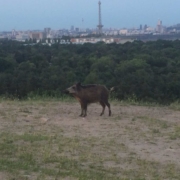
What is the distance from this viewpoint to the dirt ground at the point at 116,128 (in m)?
7.06

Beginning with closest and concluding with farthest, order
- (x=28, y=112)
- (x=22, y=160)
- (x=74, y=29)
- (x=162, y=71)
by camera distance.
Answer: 1. (x=22, y=160)
2. (x=28, y=112)
3. (x=162, y=71)
4. (x=74, y=29)

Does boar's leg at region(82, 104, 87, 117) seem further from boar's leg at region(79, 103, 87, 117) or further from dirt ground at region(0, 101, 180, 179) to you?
dirt ground at region(0, 101, 180, 179)

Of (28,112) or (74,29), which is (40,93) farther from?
(74,29)

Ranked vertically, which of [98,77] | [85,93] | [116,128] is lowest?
[98,77]

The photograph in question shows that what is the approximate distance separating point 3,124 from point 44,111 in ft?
5.17

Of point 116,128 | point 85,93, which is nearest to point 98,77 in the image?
point 85,93

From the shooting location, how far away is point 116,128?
357 inches

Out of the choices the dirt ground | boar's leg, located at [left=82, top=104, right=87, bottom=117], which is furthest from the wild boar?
the dirt ground

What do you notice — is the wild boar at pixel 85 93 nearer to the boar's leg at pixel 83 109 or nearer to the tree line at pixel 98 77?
the boar's leg at pixel 83 109

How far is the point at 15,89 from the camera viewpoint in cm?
1830

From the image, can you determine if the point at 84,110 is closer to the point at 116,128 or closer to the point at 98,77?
the point at 116,128

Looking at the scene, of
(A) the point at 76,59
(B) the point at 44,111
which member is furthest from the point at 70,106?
(A) the point at 76,59

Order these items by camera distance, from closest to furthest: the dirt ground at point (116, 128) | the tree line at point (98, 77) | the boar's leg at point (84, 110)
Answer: the dirt ground at point (116, 128), the boar's leg at point (84, 110), the tree line at point (98, 77)

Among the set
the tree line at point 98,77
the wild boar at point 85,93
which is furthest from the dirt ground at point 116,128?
the tree line at point 98,77
